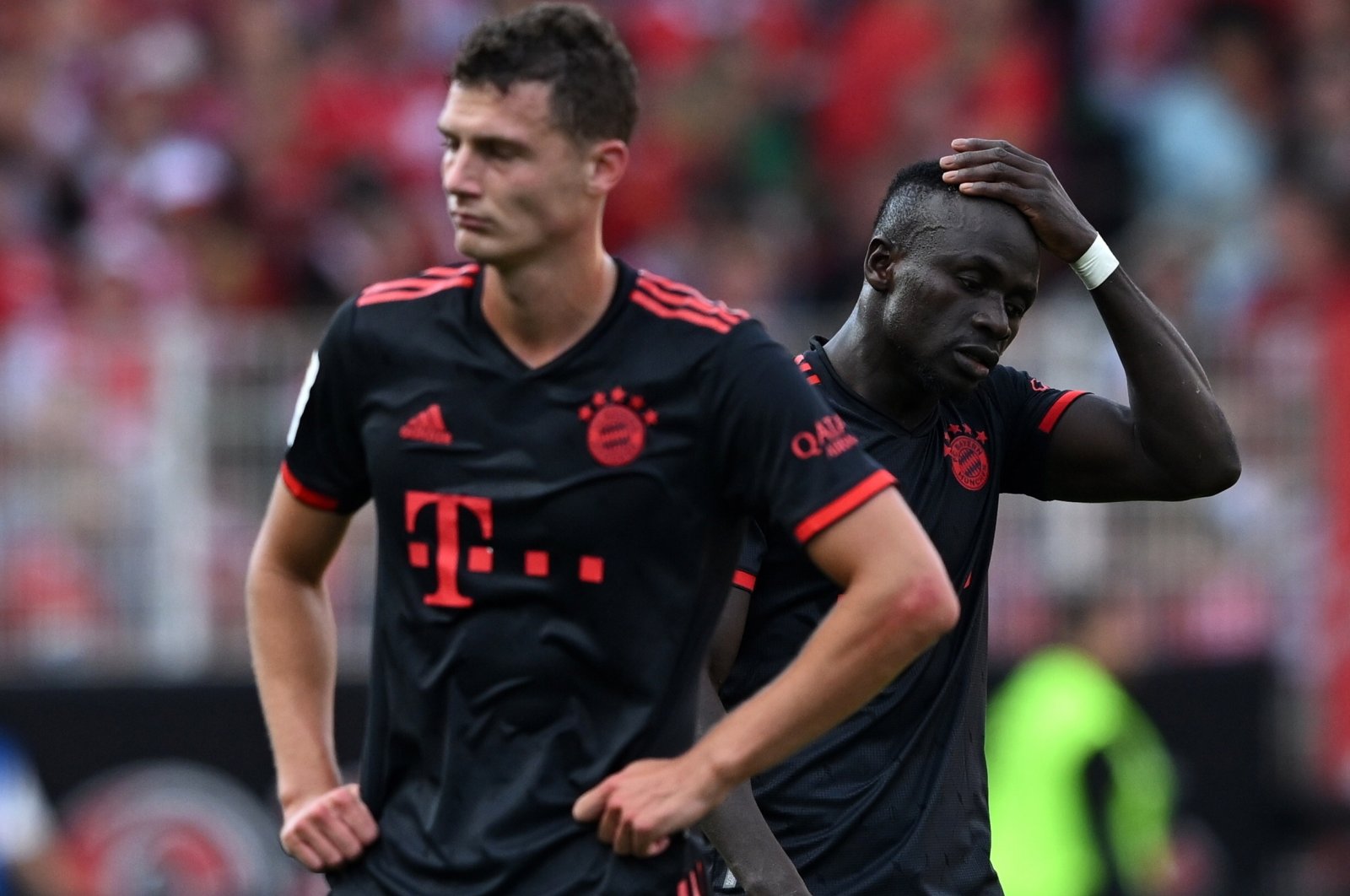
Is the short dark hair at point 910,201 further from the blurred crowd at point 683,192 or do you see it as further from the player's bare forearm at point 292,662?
the blurred crowd at point 683,192

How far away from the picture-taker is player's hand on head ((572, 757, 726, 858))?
3.96m

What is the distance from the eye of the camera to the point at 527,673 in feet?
13.2

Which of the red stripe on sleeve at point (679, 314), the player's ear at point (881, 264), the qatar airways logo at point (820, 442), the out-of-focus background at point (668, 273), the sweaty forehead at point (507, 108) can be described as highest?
the sweaty forehead at point (507, 108)

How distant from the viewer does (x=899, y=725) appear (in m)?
4.91

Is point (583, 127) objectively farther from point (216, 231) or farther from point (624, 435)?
point (216, 231)

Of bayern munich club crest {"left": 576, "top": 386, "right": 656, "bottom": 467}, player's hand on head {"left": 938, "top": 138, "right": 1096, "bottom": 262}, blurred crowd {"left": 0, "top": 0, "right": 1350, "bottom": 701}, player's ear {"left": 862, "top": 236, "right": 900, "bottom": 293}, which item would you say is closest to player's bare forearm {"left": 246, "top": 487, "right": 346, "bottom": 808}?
bayern munich club crest {"left": 576, "top": 386, "right": 656, "bottom": 467}

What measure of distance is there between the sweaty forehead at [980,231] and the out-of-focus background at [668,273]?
552 centimetres

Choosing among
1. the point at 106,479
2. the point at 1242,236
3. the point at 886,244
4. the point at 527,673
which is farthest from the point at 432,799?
the point at 1242,236

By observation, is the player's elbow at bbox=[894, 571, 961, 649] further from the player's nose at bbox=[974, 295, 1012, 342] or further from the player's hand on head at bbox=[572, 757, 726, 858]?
the player's nose at bbox=[974, 295, 1012, 342]

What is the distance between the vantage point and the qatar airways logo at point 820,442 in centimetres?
403

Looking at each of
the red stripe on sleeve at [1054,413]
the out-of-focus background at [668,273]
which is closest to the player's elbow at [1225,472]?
the red stripe on sleeve at [1054,413]

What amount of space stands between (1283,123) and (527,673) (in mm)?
10251

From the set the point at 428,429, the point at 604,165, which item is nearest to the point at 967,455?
the point at 604,165

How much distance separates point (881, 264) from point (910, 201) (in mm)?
156
